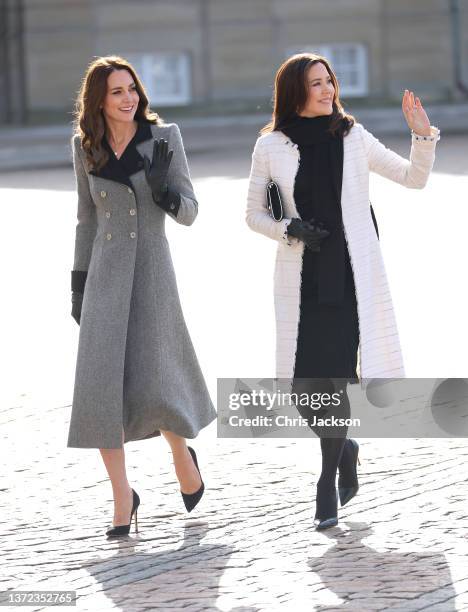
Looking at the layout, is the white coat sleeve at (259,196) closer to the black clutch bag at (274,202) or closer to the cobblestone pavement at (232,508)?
the black clutch bag at (274,202)

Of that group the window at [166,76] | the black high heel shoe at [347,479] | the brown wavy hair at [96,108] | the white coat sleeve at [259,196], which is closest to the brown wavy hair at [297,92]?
the white coat sleeve at [259,196]

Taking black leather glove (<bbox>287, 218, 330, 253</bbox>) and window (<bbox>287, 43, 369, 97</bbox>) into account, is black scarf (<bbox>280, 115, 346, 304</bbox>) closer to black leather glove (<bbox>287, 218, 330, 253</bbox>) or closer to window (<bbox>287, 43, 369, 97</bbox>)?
black leather glove (<bbox>287, 218, 330, 253</bbox>)

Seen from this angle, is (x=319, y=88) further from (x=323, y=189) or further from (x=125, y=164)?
(x=125, y=164)

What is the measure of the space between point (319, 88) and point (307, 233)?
56 centimetres

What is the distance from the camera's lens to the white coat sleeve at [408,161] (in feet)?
19.5

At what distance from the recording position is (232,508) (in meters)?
6.17

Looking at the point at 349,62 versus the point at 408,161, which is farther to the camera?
the point at 349,62

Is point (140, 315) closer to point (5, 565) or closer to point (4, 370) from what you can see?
point (5, 565)

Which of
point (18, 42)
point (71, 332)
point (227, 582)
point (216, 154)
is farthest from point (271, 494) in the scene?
point (18, 42)

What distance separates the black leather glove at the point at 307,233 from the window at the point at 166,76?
2463 cm

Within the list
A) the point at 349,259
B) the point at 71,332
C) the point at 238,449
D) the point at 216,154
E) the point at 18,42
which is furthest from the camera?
the point at 18,42

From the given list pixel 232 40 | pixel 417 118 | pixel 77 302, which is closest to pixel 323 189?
pixel 417 118

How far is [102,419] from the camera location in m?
5.86

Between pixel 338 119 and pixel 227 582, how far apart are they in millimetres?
1809
